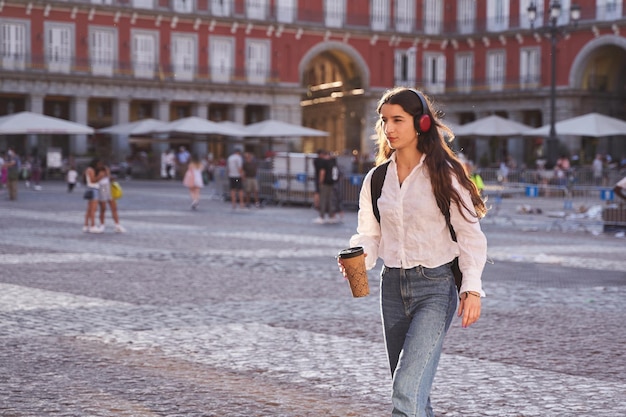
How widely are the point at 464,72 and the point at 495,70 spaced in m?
2.13

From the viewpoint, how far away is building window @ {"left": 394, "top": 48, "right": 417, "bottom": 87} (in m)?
55.2

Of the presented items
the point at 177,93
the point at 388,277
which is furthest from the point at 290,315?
the point at 177,93

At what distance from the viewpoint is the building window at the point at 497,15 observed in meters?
53.2

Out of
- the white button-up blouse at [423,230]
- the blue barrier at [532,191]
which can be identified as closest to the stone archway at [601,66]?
the blue barrier at [532,191]

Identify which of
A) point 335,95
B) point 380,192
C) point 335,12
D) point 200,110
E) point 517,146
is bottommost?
point 380,192

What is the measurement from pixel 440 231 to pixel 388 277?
0.90 ft

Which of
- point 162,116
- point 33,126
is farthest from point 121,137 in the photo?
point 33,126

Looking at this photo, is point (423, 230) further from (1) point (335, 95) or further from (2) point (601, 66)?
(1) point (335, 95)

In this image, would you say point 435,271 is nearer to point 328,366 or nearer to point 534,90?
point 328,366

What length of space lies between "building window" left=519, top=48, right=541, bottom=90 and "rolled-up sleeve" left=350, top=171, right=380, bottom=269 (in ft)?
161

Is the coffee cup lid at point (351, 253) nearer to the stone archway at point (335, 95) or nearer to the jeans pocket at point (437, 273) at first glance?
the jeans pocket at point (437, 273)

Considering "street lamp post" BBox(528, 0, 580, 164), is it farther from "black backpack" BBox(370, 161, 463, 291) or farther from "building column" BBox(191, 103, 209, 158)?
"black backpack" BBox(370, 161, 463, 291)

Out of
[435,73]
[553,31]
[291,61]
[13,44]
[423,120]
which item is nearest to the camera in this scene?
[423,120]

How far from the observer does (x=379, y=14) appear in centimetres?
5441
